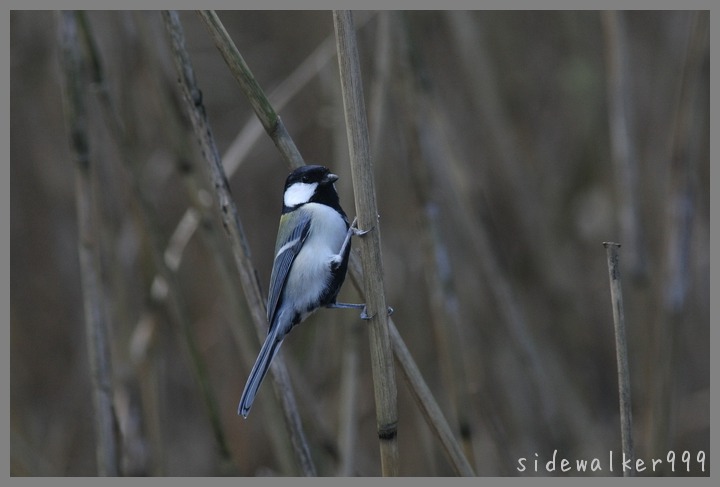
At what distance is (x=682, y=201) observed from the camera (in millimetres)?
1893

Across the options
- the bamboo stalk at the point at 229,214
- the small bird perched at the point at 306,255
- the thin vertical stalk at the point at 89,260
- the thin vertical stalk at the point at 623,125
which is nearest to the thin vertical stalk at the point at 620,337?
the small bird perched at the point at 306,255

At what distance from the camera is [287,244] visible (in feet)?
5.31

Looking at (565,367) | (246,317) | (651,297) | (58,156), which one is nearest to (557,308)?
(565,367)

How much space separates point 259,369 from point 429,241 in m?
0.65

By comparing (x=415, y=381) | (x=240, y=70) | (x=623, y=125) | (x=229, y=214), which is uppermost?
(x=240, y=70)

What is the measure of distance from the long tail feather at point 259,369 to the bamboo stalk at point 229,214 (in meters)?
0.07

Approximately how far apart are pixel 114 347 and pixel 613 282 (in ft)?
5.25

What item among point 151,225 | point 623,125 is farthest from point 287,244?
point 623,125

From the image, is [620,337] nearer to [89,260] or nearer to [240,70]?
[240,70]

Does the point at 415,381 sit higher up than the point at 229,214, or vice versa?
the point at 229,214

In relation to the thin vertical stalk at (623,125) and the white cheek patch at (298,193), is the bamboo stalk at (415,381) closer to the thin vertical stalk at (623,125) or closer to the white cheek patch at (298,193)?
the white cheek patch at (298,193)

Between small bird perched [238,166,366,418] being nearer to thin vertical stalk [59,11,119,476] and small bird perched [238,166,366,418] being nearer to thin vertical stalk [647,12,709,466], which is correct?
thin vertical stalk [59,11,119,476]

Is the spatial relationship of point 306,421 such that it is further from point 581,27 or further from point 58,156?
point 581,27

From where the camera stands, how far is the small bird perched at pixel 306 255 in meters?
1.49
